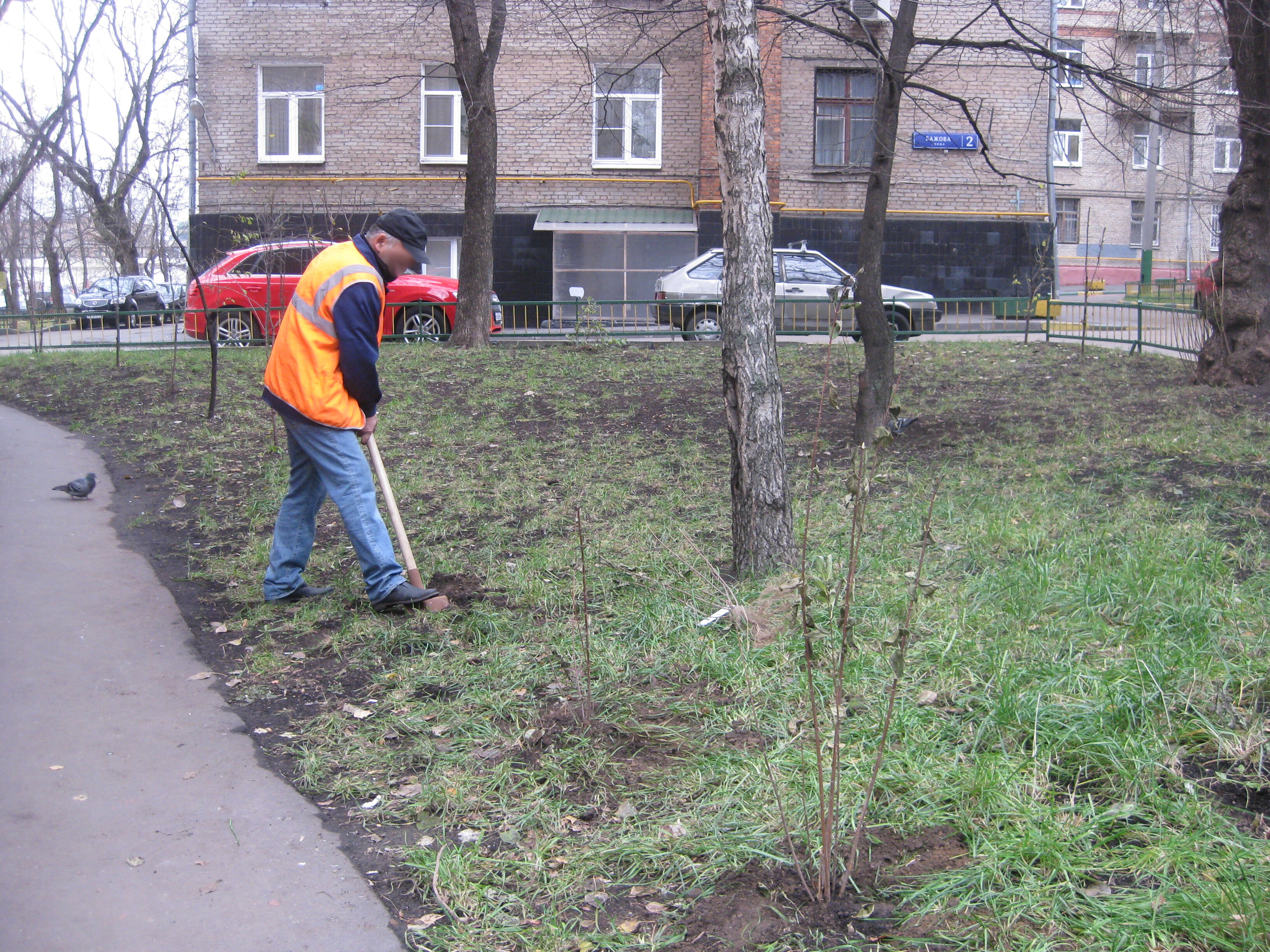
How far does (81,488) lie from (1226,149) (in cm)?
3556

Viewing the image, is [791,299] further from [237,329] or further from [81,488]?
[81,488]

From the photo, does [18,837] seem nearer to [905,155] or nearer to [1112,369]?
[1112,369]

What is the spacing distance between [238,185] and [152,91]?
19.3 meters

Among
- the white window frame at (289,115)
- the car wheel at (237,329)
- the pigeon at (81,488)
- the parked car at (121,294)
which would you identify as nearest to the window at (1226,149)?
the pigeon at (81,488)

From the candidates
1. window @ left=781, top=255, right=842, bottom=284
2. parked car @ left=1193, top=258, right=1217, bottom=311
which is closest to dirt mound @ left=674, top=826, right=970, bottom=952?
parked car @ left=1193, top=258, right=1217, bottom=311

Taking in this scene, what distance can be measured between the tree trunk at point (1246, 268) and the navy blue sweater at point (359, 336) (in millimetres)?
8220

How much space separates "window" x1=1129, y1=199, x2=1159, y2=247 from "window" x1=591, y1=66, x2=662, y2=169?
2610cm

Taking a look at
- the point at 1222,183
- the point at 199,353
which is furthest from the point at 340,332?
the point at 1222,183

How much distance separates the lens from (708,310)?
48.7ft

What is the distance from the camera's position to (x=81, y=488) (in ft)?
22.7

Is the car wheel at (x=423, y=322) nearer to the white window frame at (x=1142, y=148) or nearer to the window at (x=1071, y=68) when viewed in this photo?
the window at (x=1071, y=68)

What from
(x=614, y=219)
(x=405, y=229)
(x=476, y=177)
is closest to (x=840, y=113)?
(x=614, y=219)

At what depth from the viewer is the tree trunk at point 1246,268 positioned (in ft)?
30.6

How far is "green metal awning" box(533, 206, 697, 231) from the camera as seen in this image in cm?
2202
